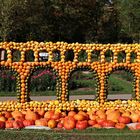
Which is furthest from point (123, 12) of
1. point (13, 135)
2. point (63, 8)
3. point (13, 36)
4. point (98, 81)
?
point (13, 135)

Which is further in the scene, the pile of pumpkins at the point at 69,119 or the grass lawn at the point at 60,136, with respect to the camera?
the pile of pumpkins at the point at 69,119

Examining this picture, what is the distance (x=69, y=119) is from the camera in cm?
1282

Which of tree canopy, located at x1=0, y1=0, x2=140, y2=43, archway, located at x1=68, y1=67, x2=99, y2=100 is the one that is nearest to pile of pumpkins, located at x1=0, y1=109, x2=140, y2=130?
archway, located at x1=68, y1=67, x2=99, y2=100

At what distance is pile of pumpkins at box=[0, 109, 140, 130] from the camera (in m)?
12.5

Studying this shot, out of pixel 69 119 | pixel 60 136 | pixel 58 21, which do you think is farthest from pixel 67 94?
pixel 58 21

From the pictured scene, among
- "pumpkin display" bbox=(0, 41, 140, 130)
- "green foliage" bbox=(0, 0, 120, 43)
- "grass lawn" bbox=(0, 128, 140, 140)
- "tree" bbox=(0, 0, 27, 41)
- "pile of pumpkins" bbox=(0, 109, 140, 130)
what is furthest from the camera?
"green foliage" bbox=(0, 0, 120, 43)

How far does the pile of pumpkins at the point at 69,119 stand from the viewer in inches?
494

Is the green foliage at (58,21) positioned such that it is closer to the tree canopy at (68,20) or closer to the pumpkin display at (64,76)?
the tree canopy at (68,20)

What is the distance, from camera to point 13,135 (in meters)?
10.3

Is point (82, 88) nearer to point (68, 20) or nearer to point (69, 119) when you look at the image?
point (69, 119)

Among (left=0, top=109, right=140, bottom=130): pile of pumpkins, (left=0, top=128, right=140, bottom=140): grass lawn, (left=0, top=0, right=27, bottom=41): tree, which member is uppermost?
(left=0, top=0, right=27, bottom=41): tree

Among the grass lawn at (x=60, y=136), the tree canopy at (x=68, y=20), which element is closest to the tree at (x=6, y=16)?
the tree canopy at (x=68, y=20)

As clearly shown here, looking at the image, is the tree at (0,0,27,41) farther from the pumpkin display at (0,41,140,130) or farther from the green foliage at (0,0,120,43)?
the pumpkin display at (0,41,140,130)

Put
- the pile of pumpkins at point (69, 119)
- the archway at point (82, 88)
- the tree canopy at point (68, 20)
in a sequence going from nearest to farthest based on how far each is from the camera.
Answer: the pile of pumpkins at point (69, 119) → the archway at point (82, 88) → the tree canopy at point (68, 20)
